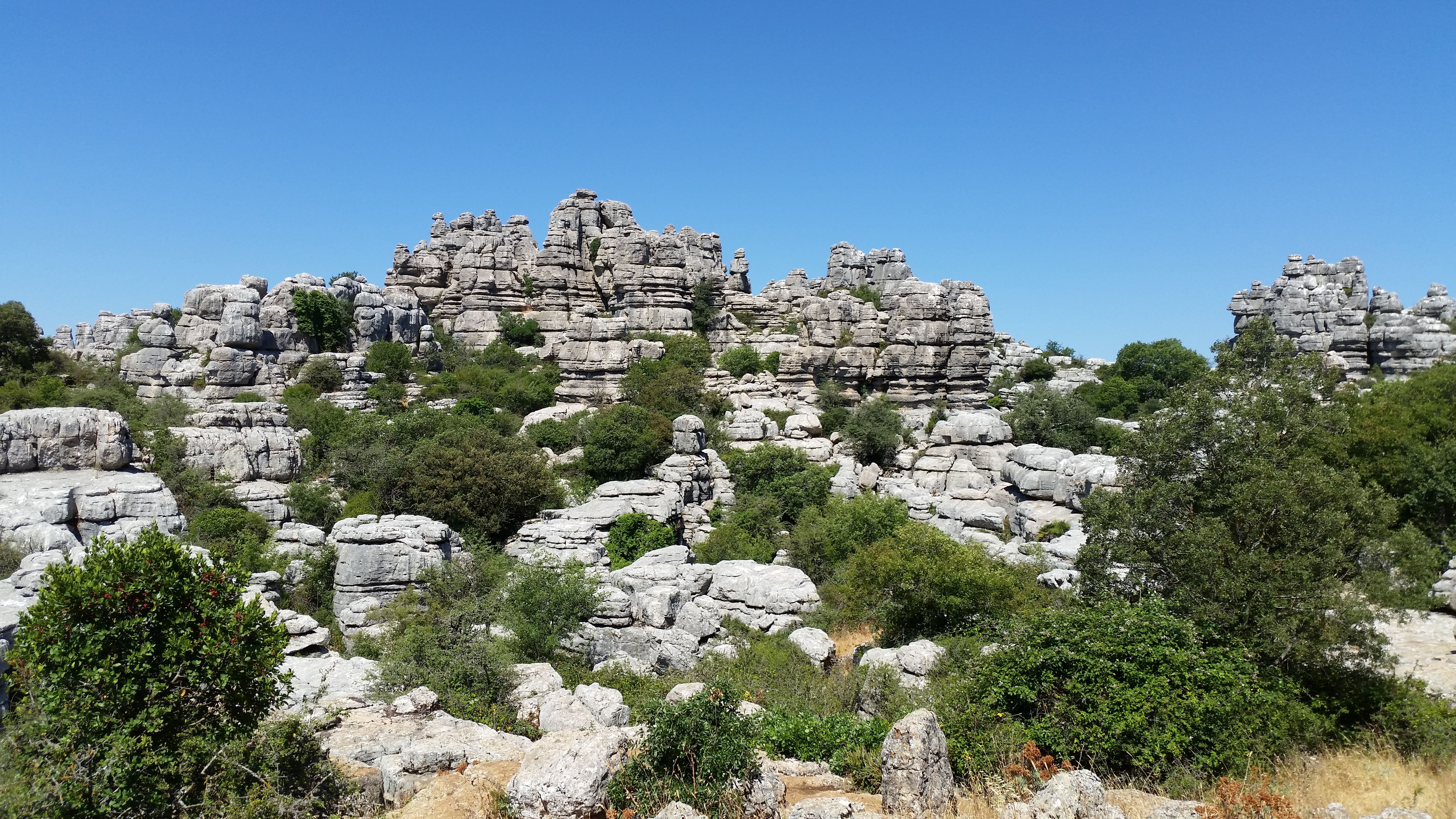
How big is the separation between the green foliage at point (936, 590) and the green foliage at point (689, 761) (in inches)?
374

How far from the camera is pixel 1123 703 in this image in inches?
336

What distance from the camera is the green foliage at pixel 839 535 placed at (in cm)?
2234

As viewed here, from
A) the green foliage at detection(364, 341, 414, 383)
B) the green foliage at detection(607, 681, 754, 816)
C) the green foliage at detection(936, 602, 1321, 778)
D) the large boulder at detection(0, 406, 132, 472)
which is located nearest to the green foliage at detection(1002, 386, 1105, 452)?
the green foliage at detection(936, 602, 1321, 778)

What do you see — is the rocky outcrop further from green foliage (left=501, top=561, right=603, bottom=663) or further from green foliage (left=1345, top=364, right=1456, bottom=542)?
green foliage (left=1345, top=364, right=1456, bottom=542)

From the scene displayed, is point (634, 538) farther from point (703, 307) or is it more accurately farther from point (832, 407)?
point (703, 307)

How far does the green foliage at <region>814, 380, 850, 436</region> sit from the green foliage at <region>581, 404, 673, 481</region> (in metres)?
9.21

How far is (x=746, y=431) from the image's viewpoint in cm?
3341

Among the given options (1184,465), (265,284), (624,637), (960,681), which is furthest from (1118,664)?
(265,284)

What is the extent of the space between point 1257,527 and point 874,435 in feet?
72.7

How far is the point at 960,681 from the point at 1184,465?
561 cm

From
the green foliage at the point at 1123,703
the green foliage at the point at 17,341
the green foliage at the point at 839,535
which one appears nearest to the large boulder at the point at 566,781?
the green foliage at the point at 1123,703

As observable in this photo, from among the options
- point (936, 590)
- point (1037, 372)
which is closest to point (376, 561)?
point (936, 590)

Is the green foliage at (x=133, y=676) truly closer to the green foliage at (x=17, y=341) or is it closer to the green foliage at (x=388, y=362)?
the green foliage at (x=17, y=341)

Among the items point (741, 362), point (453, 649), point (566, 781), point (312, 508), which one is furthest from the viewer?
point (741, 362)
